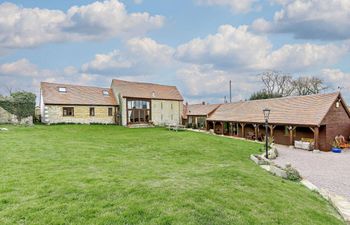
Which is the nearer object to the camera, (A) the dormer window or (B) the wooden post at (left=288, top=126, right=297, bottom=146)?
(B) the wooden post at (left=288, top=126, right=297, bottom=146)

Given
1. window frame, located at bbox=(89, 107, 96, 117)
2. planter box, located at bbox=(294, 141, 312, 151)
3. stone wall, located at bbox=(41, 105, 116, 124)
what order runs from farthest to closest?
window frame, located at bbox=(89, 107, 96, 117), stone wall, located at bbox=(41, 105, 116, 124), planter box, located at bbox=(294, 141, 312, 151)

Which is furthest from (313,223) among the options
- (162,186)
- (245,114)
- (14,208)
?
(245,114)

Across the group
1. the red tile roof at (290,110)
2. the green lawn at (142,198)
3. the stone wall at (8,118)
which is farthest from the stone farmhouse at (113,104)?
the green lawn at (142,198)

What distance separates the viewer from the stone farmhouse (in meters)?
36.3

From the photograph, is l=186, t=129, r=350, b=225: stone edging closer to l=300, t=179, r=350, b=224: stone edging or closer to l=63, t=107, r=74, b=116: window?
l=300, t=179, r=350, b=224: stone edging

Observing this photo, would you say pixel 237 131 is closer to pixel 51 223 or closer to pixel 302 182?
pixel 302 182

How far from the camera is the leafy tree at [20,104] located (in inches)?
1312

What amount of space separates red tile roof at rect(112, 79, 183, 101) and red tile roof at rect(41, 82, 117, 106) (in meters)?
2.10

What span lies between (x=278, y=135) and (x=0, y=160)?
25.3 metres

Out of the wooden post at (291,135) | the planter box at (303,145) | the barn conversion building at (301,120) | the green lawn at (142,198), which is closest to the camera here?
the green lawn at (142,198)

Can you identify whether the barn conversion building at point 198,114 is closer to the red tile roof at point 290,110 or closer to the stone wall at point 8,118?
the red tile roof at point 290,110

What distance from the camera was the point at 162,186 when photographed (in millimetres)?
7270

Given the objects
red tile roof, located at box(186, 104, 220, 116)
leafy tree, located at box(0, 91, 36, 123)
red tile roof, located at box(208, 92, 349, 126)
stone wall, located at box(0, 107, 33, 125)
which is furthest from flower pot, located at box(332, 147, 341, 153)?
leafy tree, located at box(0, 91, 36, 123)

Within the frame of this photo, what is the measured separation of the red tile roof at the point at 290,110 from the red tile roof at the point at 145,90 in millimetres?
12019
